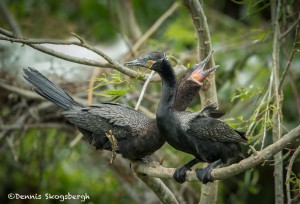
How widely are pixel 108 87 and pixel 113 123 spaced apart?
1687 mm

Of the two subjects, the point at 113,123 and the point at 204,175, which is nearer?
the point at 204,175

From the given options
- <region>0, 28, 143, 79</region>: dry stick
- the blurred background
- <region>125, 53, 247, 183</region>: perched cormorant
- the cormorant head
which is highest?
the blurred background

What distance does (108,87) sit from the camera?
4984 mm

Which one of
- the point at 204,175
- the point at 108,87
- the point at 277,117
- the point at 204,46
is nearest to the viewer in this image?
the point at 204,175

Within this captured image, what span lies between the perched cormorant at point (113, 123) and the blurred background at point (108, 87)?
2.13 feet

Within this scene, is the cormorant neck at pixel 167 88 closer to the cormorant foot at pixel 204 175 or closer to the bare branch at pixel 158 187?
the cormorant foot at pixel 204 175

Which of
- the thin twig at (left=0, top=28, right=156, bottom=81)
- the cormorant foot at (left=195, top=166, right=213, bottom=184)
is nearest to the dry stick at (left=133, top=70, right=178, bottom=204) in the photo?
the cormorant foot at (left=195, top=166, right=213, bottom=184)

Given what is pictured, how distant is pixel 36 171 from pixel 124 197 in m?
1.00

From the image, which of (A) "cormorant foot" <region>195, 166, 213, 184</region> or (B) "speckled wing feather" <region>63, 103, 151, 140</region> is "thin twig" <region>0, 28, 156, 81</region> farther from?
(A) "cormorant foot" <region>195, 166, 213, 184</region>

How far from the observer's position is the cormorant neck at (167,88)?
2.95 metres

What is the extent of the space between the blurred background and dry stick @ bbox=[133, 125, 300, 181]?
2.79 feet

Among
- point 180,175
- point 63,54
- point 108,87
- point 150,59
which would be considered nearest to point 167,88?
point 150,59

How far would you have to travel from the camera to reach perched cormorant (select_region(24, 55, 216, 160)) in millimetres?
3209

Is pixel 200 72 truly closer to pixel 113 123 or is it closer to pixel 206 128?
pixel 206 128
